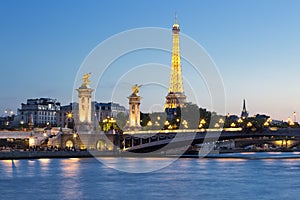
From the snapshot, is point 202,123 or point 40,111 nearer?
point 202,123

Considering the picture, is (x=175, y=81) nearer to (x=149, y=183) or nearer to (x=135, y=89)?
(x=135, y=89)

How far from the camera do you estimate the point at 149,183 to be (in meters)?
44.7

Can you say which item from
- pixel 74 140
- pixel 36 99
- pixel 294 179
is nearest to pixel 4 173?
pixel 294 179

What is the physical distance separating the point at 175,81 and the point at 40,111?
33.6 m

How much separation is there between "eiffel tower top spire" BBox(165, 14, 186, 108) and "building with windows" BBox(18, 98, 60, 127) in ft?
89.6

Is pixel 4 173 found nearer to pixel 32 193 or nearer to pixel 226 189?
pixel 32 193

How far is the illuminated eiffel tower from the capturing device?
11912 centimetres

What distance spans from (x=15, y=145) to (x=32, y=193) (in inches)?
1917

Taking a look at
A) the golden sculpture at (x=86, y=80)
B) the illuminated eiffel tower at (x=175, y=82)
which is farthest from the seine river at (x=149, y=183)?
the illuminated eiffel tower at (x=175, y=82)

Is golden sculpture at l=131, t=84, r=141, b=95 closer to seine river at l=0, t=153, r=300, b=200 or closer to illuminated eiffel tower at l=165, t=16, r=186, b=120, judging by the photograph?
illuminated eiffel tower at l=165, t=16, r=186, b=120

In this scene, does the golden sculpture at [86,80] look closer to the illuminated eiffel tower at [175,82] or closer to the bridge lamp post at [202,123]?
the bridge lamp post at [202,123]

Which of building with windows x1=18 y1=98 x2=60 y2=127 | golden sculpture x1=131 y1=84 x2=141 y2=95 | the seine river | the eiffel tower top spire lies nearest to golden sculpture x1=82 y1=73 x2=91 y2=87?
golden sculpture x1=131 y1=84 x2=141 y2=95

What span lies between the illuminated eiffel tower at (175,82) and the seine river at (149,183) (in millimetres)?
62188

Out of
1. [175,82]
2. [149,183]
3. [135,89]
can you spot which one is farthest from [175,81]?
[149,183]
